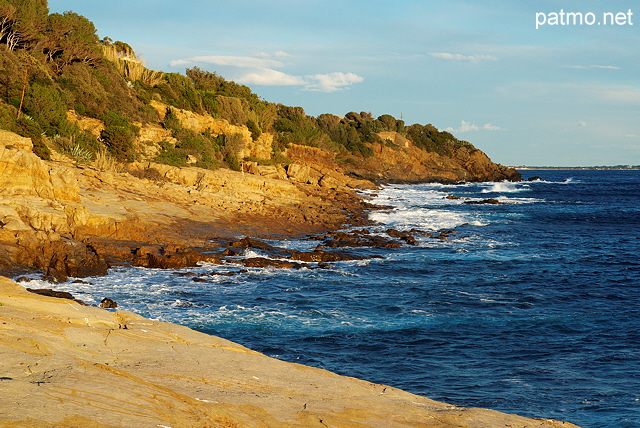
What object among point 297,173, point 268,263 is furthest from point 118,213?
point 297,173

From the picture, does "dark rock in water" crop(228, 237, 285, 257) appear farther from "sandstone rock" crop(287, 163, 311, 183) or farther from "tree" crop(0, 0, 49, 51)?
"sandstone rock" crop(287, 163, 311, 183)

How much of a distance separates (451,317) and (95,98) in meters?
30.1

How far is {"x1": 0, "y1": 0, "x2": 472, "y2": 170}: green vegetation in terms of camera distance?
33062mm

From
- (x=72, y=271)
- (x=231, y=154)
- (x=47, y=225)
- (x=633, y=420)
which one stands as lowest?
(x=633, y=420)

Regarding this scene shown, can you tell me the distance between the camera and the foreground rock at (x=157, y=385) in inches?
228

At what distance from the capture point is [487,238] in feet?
109

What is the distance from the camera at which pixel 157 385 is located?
6891 mm

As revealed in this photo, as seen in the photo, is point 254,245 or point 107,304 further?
point 254,245

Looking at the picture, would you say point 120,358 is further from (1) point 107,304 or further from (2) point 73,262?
(2) point 73,262

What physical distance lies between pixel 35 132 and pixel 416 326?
79.1 ft

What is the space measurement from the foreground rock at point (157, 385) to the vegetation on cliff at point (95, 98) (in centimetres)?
2345

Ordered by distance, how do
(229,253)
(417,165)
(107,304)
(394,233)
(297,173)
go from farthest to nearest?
1. (417,165)
2. (297,173)
3. (394,233)
4. (229,253)
5. (107,304)

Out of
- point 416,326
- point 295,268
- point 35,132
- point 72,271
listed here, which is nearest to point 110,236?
point 72,271

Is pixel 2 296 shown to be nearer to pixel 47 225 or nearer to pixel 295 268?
pixel 47 225
